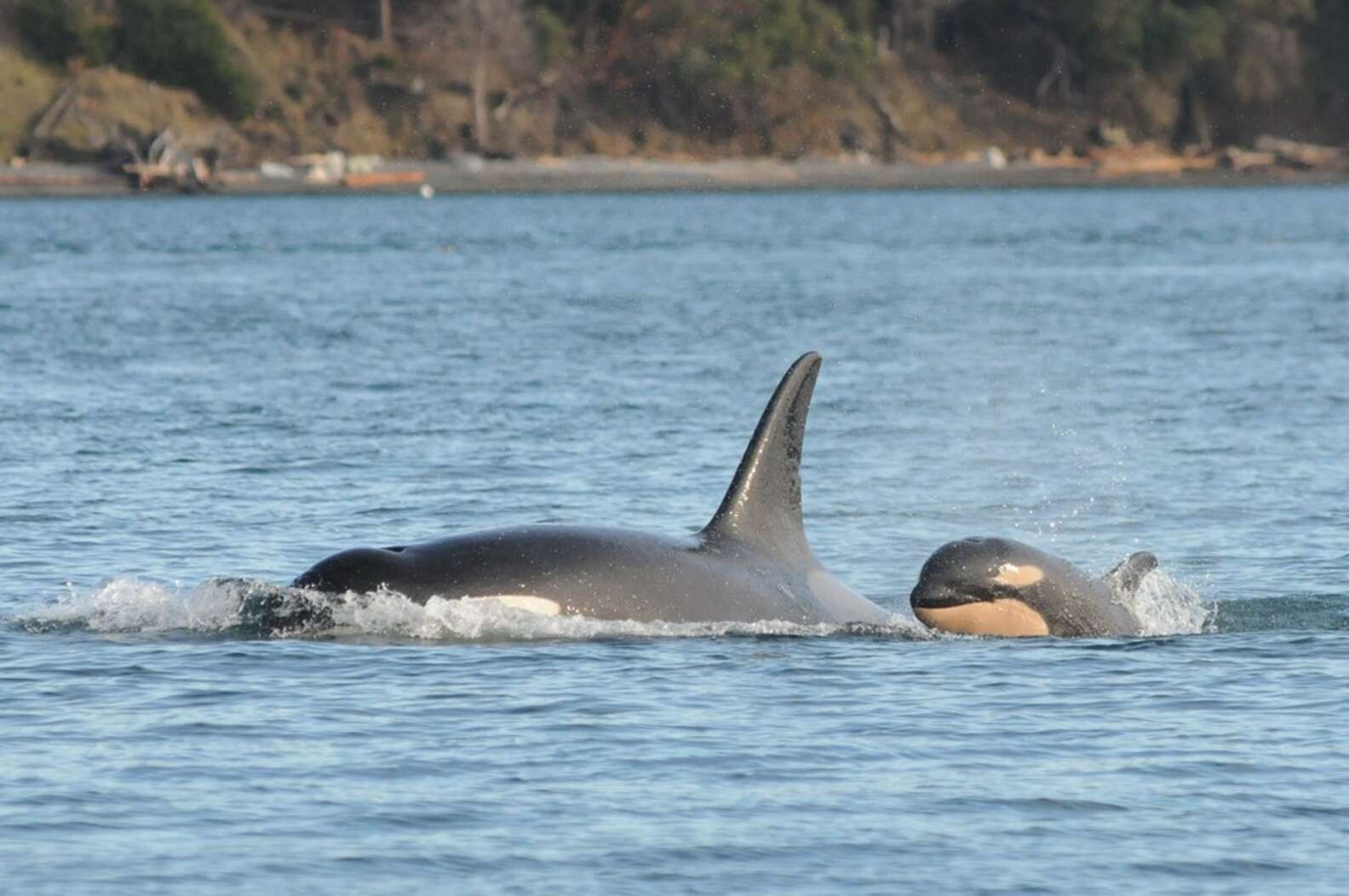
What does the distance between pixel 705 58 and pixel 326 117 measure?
2248 cm

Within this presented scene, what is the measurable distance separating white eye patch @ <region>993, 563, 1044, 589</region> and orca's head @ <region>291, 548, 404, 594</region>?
3.84 metres

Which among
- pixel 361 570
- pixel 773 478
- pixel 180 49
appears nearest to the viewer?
pixel 361 570

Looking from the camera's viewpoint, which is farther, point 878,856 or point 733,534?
point 733,534

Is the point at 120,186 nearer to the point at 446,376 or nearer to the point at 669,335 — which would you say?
the point at 669,335

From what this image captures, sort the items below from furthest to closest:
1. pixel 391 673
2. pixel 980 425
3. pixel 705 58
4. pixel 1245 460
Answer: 1. pixel 705 58
2. pixel 980 425
3. pixel 1245 460
4. pixel 391 673

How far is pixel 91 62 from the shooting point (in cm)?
13412

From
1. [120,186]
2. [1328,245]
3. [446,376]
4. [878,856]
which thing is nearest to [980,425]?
[446,376]

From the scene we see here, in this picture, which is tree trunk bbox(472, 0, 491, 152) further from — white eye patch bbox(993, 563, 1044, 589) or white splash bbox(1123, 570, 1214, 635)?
white eye patch bbox(993, 563, 1044, 589)

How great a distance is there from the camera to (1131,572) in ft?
58.1

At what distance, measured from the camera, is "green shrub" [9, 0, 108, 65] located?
132625mm

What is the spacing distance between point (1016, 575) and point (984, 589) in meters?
0.25

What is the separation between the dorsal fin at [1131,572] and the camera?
17.6 metres

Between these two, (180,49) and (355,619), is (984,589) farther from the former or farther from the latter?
(180,49)

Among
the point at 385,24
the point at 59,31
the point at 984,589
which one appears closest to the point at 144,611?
the point at 984,589
